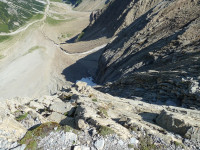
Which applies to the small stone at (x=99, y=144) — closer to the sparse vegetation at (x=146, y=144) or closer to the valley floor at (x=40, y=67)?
the sparse vegetation at (x=146, y=144)

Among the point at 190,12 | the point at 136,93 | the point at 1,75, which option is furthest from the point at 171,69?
the point at 1,75

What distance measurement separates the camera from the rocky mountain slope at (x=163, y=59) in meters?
13.5

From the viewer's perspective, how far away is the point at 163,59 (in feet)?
58.1

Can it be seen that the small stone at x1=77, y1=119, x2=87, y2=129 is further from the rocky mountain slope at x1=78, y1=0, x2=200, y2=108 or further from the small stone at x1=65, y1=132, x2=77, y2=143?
the rocky mountain slope at x1=78, y1=0, x2=200, y2=108

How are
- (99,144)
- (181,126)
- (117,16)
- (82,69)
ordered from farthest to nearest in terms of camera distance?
(117,16) < (82,69) < (181,126) < (99,144)

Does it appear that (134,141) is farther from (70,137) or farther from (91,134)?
(70,137)

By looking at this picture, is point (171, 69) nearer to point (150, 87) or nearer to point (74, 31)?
point (150, 87)

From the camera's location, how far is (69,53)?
161 ft

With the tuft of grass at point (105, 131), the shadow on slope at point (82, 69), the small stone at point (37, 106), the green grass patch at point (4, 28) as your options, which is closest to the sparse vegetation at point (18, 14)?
the green grass patch at point (4, 28)

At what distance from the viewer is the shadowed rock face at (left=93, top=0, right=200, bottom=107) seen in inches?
531

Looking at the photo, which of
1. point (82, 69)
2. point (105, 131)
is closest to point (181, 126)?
point (105, 131)

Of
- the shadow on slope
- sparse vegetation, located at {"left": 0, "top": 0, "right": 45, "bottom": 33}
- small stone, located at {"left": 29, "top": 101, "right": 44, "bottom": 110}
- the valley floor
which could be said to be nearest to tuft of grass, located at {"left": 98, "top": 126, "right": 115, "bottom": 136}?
small stone, located at {"left": 29, "top": 101, "right": 44, "bottom": 110}

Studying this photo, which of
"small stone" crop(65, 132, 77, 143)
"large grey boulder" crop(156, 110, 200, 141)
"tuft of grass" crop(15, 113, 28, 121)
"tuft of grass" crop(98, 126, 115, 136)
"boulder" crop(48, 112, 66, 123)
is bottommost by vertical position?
"tuft of grass" crop(15, 113, 28, 121)

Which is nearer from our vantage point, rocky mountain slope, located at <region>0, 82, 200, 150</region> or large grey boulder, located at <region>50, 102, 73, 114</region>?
rocky mountain slope, located at <region>0, 82, 200, 150</region>
